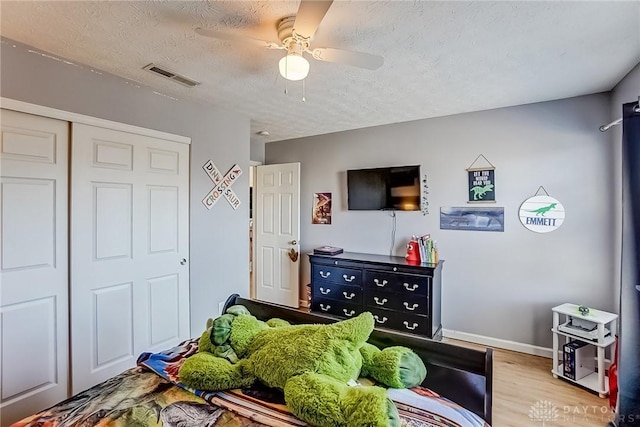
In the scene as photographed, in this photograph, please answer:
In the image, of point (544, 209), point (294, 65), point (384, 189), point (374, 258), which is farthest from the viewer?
point (384, 189)

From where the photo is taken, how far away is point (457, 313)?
3.38 metres

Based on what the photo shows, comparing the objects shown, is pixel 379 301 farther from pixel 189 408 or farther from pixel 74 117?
pixel 74 117

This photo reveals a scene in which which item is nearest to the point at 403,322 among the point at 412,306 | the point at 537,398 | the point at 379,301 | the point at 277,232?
the point at 412,306

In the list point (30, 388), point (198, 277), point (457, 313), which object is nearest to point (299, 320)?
point (198, 277)

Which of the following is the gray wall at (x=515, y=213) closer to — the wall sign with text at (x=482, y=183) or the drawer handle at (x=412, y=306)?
the wall sign with text at (x=482, y=183)

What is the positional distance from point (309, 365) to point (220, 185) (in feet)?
7.78

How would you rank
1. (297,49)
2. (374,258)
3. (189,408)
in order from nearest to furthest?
(189,408), (297,49), (374,258)

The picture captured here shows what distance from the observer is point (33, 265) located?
2025 millimetres

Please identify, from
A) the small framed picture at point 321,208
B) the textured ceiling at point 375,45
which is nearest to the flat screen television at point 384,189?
the small framed picture at point 321,208

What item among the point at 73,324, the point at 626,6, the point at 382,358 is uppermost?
the point at 626,6

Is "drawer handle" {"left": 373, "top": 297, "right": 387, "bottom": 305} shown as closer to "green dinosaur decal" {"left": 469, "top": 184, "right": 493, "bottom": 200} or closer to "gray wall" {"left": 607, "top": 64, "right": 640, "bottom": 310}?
"green dinosaur decal" {"left": 469, "top": 184, "right": 493, "bottom": 200}

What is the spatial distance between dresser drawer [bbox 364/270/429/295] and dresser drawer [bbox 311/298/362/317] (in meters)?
0.30

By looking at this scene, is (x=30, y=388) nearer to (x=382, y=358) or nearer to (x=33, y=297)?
(x=33, y=297)

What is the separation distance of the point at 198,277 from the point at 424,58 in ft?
8.70
